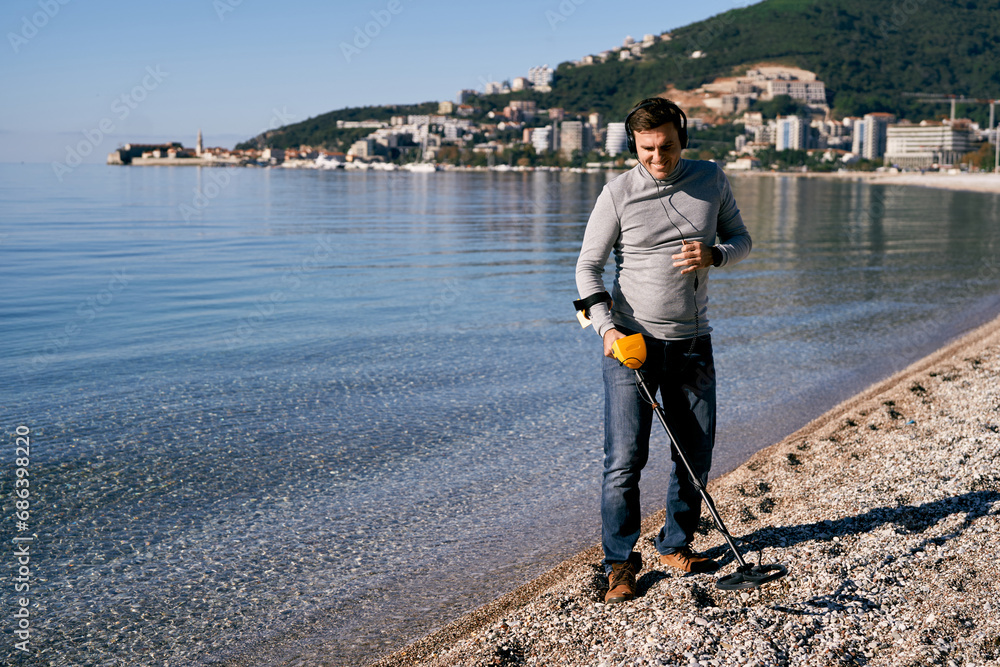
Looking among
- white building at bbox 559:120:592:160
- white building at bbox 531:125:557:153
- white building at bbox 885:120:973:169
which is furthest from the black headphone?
white building at bbox 531:125:557:153

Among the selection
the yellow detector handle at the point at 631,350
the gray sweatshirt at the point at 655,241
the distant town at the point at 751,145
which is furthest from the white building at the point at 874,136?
the yellow detector handle at the point at 631,350

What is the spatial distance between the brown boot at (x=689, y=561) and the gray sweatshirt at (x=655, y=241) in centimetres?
108

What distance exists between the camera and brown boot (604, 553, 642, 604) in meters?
3.70

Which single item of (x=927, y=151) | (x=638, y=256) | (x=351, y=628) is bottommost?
(x=351, y=628)

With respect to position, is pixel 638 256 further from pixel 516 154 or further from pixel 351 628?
pixel 516 154

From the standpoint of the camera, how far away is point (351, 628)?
397 centimetres

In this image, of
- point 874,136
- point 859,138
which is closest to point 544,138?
point 859,138

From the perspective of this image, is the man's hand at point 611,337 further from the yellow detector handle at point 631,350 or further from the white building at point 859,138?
the white building at point 859,138

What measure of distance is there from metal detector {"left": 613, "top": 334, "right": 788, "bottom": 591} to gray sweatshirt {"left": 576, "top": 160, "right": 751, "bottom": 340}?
134 millimetres

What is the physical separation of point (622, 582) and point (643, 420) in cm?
73

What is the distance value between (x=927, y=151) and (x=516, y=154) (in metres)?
79.8

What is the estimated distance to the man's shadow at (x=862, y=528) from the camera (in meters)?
4.06

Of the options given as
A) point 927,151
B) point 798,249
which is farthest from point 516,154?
point 798,249

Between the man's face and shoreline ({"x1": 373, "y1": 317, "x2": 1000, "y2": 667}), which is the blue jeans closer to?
shoreline ({"x1": 373, "y1": 317, "x2": 1000, "y2": 667})
